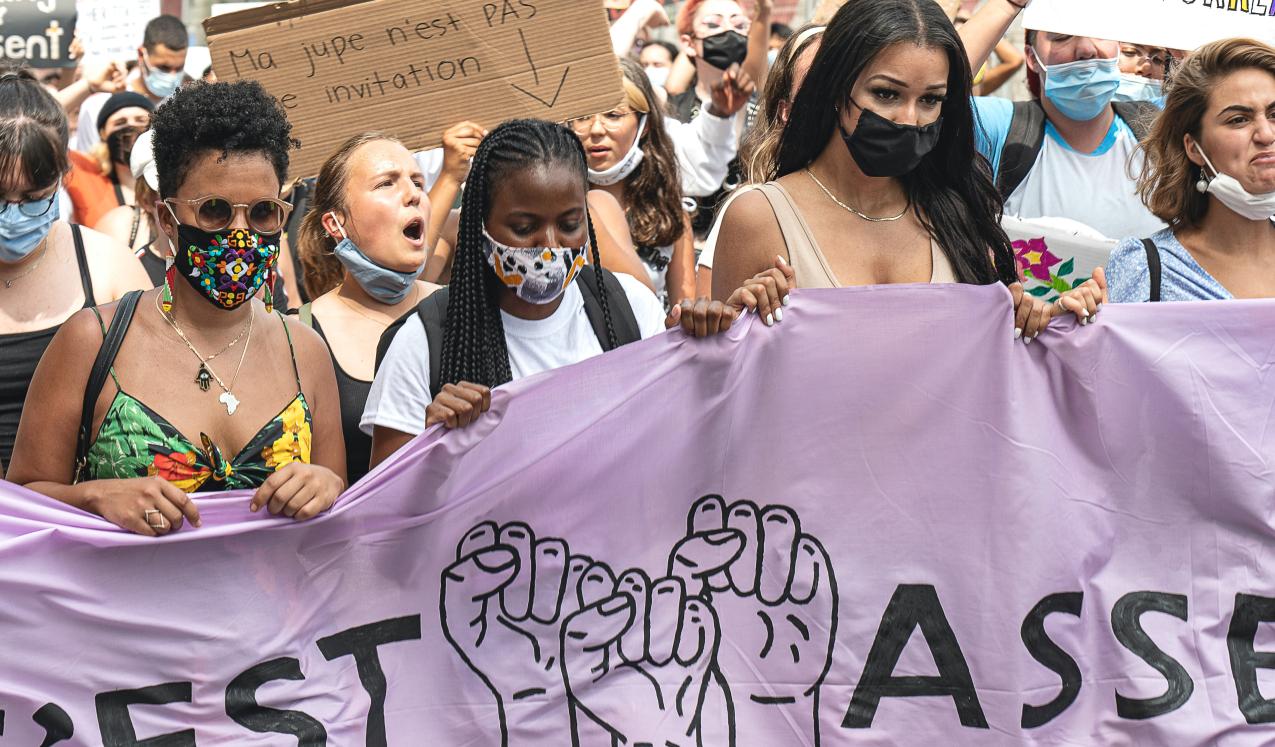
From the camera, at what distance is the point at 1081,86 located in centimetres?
514

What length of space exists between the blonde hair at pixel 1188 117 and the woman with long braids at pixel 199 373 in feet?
7.28

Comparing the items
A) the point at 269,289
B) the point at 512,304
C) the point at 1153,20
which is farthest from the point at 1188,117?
the point at 269,289

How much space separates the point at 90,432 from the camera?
3.26 metres

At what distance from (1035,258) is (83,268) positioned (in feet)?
8.55

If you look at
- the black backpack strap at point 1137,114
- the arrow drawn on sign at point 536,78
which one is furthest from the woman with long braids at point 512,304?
the black backpack strap at point 1137,114

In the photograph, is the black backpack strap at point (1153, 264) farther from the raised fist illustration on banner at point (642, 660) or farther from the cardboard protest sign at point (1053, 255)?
the raised fist illustration on banner at point (642, 660)

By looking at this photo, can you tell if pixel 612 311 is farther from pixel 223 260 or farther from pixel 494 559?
pixel 223 260

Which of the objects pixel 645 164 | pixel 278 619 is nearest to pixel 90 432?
pixel 278 619

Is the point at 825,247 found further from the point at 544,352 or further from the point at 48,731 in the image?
the point at 48,731

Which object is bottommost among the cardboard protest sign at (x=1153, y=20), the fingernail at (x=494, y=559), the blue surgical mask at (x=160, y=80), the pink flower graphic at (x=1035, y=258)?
the fingernail at (x=494, y=559)

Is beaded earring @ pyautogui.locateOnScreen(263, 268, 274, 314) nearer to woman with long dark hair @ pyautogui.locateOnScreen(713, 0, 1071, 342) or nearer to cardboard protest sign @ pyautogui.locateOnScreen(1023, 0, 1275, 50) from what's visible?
woman with long dark hair @ pyautogui.locateOnScreen(713, 0, 1071, 342)

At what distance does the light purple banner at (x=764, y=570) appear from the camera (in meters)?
3.34

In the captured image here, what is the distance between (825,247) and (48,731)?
187cm

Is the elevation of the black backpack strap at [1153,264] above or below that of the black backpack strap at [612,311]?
below
